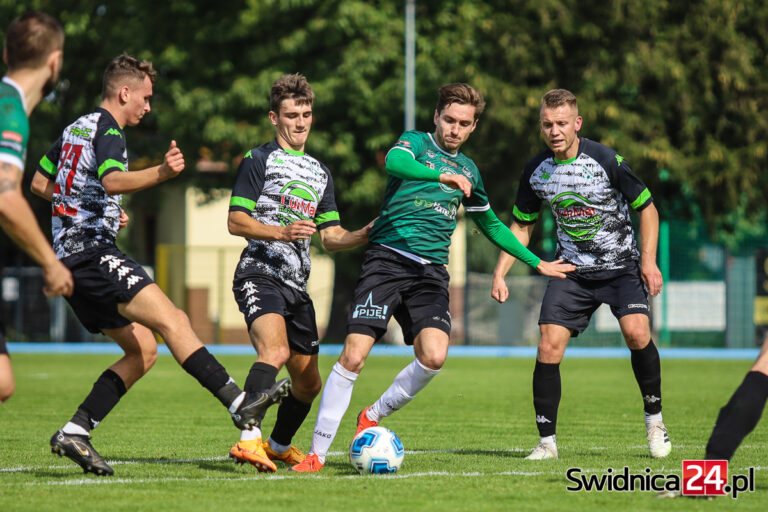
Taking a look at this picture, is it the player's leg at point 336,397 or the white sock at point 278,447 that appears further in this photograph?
the white sock at point 278,447

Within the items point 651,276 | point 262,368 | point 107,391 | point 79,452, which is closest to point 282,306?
point 262,368

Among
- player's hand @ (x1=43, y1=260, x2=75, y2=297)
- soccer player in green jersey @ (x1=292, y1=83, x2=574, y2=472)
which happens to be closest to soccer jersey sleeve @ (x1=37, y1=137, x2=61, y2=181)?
player's hand @ (x1=43, y1=260, x2=75, y2=297)

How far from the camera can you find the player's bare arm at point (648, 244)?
7.84m

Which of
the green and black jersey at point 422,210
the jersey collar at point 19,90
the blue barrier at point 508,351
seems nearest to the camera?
the jersey collar at point 19,90

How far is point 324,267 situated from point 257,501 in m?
34.2

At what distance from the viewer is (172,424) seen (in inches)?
398

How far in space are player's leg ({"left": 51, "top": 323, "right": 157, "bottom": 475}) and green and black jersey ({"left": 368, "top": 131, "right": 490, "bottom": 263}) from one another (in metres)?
1.64

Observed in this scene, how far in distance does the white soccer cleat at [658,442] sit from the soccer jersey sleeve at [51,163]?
4300 millimetres

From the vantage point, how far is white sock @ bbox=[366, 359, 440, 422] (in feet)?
23.6

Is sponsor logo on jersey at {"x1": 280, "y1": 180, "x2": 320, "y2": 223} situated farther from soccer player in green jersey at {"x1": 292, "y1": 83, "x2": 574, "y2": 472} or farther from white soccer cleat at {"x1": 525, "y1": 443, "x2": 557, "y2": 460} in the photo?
white soccer cleat at {"x1": 525, "y1": 443, "x2": 557, "y2": 460}

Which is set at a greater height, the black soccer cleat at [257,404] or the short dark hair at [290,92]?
the short dark hair at [290,92]

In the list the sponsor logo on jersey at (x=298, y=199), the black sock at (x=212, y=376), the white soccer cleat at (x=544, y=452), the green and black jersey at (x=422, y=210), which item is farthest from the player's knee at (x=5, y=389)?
the white soccer cleat at (x=544, y=452)
